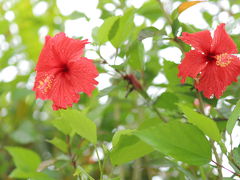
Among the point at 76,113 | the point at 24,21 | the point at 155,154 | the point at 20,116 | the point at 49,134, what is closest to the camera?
the point at 76,113

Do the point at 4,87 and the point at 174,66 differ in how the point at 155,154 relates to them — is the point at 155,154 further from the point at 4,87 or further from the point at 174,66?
the point at 4,87

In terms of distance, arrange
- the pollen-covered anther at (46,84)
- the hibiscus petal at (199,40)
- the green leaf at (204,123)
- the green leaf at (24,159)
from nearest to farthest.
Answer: the green leaf at (204,123) → the hibiscus petal at (199,40) → the pollen-covered anther at (46,84) → the green leaf at (24,159)

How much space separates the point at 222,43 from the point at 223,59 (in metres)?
0.03

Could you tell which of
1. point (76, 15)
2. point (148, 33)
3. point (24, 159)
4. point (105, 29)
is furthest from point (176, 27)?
point (24, 159)

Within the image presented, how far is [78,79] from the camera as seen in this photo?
0.83 m

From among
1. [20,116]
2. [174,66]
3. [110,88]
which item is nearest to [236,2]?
[174,66]

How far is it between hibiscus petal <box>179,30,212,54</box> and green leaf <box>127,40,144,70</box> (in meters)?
0.16

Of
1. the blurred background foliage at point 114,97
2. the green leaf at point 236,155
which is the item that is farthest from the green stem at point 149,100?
the green leaf at point 236,155

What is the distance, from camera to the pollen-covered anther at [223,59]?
777 millimetres

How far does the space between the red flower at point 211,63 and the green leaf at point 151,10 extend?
1.13ft

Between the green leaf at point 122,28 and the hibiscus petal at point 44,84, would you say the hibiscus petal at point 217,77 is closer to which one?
the green leaf at point 122,28

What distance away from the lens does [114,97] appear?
4.55 ft

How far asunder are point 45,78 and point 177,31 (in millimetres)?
303

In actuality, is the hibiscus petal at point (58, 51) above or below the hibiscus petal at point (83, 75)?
above
